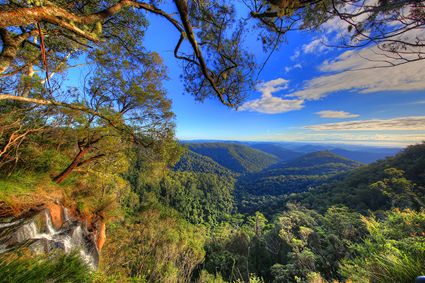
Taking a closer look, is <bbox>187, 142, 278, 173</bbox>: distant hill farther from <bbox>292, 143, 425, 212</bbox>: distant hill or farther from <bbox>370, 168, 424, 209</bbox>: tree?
<bbox>370, 168, 424, 209</bbox>: tree

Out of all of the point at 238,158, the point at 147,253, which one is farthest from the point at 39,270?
the point at 238,158

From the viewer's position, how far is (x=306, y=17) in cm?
245

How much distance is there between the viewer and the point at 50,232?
11.5ft

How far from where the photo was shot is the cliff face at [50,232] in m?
2.51

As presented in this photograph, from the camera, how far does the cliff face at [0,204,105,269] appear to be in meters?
2.51

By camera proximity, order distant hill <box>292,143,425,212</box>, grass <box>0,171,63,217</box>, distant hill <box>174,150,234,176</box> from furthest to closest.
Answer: distant hill <box>174,150,234,176</box> → distant hill <box>292,143,425,212</box> → grass <box>0,171,63,217</box>

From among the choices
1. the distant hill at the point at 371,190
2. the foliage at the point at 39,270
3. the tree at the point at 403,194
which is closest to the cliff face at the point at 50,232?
the foliage at the point at 39,270

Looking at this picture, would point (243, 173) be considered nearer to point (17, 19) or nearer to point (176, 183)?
point (176, 183)

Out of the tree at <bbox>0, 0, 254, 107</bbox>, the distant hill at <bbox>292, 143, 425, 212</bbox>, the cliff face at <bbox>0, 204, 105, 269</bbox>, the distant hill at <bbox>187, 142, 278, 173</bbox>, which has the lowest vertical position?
the distant hill at <bbox>187, 142, 278, 173</bbox>

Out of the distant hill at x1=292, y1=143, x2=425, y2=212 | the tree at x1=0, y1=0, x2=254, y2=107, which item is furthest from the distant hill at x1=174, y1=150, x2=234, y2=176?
the tree at x1=0, y1=0, x2=254, y2=107

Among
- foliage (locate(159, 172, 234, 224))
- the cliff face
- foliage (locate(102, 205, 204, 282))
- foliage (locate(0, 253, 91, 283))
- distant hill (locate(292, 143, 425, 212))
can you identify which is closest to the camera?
foliage (locate(0, 253, 91, 283))

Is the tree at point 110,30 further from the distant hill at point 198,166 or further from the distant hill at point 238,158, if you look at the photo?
the distant hill at point 238,158

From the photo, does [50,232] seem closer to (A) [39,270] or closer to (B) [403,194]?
(A) [39,270]

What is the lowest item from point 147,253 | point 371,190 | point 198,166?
point 198,166
